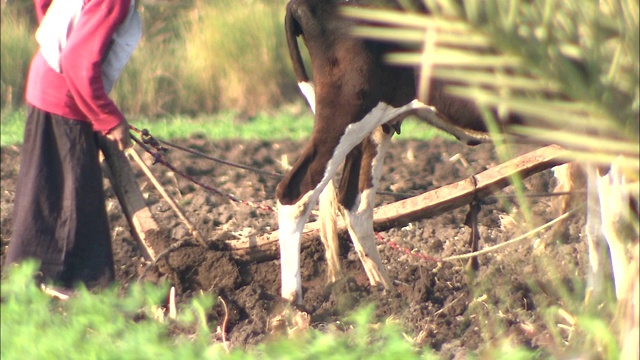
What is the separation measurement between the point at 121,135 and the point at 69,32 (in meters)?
0.48

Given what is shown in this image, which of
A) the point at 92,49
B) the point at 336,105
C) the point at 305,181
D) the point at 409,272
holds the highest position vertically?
the point at 92,49

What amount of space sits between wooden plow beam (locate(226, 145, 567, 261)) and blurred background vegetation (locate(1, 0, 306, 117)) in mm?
6090

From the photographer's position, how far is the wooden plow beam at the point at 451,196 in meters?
4.80

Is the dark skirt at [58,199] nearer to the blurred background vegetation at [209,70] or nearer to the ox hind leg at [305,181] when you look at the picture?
the ox hind leg at [305,181]

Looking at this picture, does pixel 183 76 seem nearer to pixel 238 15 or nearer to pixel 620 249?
pixel 238 15

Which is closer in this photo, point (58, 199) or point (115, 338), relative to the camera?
point (115, 338)

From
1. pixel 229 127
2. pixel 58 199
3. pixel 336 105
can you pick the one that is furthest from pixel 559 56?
pixel 229 127

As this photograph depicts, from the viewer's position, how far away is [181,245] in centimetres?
466

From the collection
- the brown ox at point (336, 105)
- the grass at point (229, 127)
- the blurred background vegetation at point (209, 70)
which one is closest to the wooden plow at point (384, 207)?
the brown ox at point (336, 105)

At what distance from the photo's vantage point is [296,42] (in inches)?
184

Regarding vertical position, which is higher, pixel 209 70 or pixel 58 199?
pixel 209 70

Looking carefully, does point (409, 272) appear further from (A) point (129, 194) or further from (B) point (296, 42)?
(A) point (129, 194)

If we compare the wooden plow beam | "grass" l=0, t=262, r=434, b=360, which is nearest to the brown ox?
the wooden plow beam

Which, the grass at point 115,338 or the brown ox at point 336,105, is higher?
the brown ox at point 336,105
